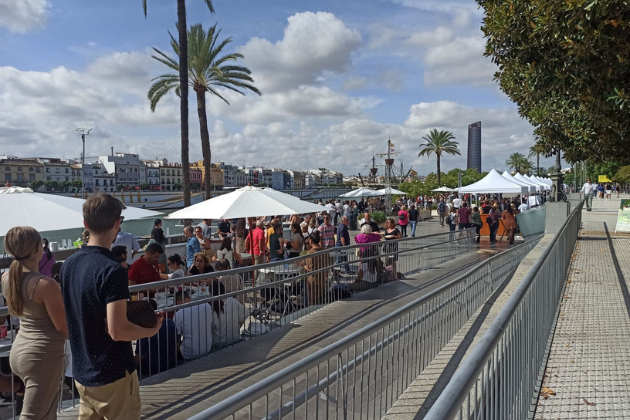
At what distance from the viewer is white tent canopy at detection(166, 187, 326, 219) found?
33.8 ft

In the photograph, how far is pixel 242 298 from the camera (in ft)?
23.0

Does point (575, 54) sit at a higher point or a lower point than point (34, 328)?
higher

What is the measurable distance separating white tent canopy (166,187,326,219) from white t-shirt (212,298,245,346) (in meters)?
3.60

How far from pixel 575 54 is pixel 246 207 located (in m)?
6.78

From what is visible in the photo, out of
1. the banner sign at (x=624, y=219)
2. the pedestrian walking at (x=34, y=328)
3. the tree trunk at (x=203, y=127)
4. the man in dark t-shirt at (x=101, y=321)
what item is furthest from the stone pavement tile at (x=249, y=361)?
the tree trunk at (x=203, y=127)

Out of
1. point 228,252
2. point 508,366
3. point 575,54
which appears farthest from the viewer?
point 228,252

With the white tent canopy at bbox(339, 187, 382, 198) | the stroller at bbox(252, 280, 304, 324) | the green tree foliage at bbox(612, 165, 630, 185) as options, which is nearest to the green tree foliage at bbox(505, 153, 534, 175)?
the green tree foliage at bbox(612, 165, 630, 185)

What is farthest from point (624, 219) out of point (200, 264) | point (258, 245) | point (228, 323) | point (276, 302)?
point (228, 323)

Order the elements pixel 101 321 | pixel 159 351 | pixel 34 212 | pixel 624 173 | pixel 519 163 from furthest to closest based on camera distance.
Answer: pixel 519 163, pixel 624 173, pixel 34 212, pixel 159 351, pixel 101 321

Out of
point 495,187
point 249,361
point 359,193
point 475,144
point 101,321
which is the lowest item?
point 249,361

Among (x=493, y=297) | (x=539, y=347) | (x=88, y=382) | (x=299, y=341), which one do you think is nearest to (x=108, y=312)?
(x=88, y=382)

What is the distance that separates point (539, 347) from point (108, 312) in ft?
12.7

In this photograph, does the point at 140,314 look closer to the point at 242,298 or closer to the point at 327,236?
the point at 242,298

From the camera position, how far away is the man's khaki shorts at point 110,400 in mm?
2754
